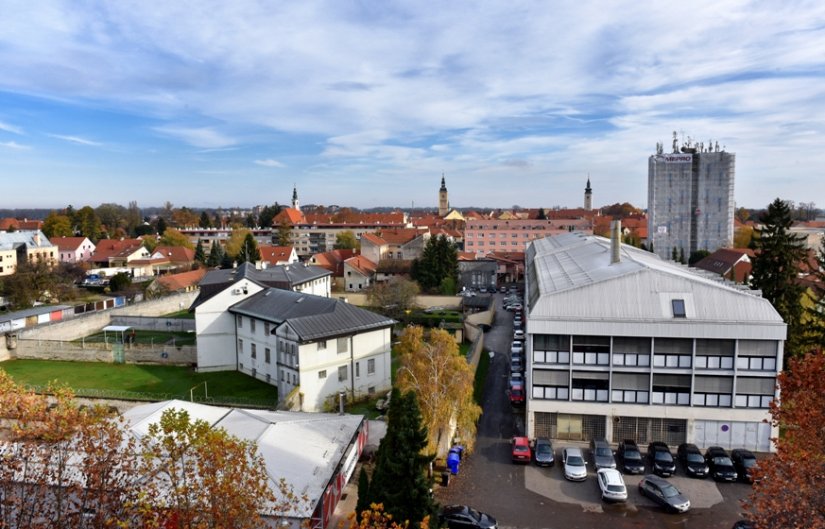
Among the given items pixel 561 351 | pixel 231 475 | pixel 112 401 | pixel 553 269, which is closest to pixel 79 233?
pixel 112 401

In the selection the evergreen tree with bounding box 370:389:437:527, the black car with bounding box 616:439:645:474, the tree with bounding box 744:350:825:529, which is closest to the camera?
the tree with bounding box 744:350:825:529

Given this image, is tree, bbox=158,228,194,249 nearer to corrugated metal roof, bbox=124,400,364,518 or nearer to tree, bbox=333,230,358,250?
tree, bbox=333,230,358,250

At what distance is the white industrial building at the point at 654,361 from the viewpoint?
72.8 feet

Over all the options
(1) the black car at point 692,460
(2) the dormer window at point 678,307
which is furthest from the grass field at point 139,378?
(2) the dormer window at point 678,307

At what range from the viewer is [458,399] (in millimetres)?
20953

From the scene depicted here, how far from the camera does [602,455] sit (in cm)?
2138

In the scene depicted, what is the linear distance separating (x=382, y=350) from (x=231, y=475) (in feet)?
64.6

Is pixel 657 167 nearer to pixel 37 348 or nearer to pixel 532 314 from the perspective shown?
pixel 532 314

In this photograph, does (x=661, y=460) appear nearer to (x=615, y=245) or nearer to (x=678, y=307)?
(x=678, y=307)

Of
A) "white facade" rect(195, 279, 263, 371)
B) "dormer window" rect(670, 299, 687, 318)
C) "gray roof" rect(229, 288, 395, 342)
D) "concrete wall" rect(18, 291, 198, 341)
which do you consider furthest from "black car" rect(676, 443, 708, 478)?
"concrete wall" rect(18, 291, 198, 341)

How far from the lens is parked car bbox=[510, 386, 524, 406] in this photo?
27.2m

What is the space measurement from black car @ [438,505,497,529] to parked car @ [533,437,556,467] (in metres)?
4.42

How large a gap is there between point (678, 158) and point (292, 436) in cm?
7518

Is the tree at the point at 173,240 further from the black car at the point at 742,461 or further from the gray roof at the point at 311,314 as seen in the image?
the black car at the point at 742,461
